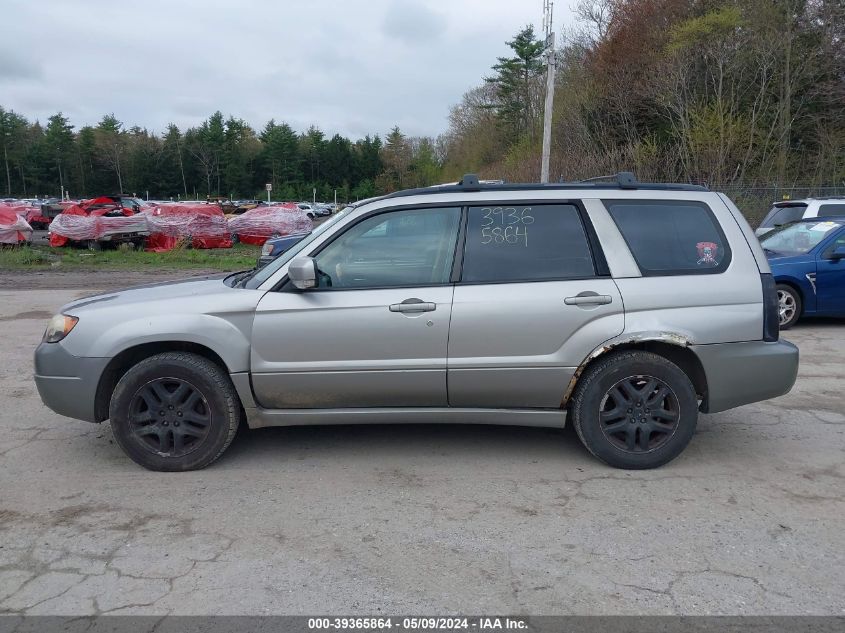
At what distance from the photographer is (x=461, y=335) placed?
Answer: 14.0ft

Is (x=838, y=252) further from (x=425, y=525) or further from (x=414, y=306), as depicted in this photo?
(x=425, y=525)

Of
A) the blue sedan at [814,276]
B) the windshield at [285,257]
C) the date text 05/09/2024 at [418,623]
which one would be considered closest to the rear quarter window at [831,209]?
the blue sedan at [814,276]

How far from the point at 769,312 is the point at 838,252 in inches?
229

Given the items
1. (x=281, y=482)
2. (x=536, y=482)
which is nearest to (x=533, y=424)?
(x=536, y=482)

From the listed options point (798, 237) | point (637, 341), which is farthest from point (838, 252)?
point (637, 341)

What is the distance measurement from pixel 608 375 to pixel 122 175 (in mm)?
93063

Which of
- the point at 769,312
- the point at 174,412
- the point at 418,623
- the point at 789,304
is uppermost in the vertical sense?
the point at 769,312

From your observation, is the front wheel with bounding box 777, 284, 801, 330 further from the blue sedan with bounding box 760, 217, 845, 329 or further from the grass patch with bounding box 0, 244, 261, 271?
the grass patch with bounding box 0, 244, 261, 271

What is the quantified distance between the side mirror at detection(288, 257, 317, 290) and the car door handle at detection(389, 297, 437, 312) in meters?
0.53

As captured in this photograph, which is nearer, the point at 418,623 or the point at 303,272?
the point at 418,623

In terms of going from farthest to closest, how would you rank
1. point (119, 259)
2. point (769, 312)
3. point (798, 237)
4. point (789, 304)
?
1. point (119, 259)
2. point (798, 237)
3. point (789, 304)
4. point (769, 312)

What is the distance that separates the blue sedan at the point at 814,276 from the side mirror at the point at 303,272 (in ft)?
23.4

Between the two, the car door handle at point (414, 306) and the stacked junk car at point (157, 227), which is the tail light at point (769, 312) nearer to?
the car door handle at point (414, 306)

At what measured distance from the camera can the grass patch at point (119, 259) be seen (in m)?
18.4
